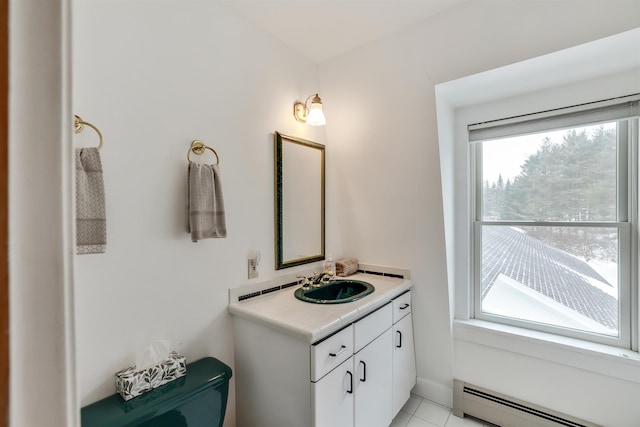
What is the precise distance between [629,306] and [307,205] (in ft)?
6.74

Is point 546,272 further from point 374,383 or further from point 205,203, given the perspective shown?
point 205,203

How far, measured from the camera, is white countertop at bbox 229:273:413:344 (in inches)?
53.2

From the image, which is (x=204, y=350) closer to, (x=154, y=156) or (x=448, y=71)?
(x=154, y=156)

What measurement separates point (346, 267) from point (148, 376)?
1.43m

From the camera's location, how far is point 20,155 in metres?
0.24

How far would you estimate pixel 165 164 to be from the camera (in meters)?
1.39

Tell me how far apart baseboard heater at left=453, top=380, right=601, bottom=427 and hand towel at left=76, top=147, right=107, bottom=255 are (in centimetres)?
235

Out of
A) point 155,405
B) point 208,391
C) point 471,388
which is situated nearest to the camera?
point 155,405

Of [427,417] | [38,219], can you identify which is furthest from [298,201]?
[38,219]

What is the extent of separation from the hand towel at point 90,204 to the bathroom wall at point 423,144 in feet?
5.31

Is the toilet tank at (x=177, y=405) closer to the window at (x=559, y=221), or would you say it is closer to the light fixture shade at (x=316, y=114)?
the light fixture shade at (x=316, y=114)

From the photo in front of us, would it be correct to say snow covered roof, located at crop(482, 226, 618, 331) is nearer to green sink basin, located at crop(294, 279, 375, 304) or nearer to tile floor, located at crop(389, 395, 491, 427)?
tile floor, located at crop(389, 395, 491, 427)

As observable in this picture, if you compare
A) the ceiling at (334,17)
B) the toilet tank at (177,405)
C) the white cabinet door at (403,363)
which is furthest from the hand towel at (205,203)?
the white cabinet door at (403,363)

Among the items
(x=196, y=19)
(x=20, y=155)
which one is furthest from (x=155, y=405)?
(x=196, y=19)
